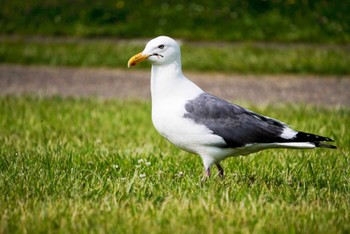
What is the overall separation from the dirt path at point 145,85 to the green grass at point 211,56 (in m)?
0.27

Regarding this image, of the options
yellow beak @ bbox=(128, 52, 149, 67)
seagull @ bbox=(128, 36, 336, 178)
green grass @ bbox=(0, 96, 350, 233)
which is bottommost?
green grass @ bbox=(0, 96, 350, 233)

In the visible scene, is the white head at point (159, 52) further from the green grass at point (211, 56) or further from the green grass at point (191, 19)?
the green grass at point (191, 19)

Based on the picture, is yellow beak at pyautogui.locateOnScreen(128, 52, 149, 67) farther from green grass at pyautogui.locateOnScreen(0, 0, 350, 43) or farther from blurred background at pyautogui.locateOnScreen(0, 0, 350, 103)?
green grass at pyautogui.locateOnScreen(0, 0, 350, 43)

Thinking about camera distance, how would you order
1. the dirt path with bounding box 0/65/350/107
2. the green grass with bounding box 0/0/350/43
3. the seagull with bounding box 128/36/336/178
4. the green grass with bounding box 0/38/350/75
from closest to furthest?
the seagull with bounding box 128/36/336/178, the dirt path with bounding box 0/65/350/107, the green grass with bounding box 0/38/350/75, the green grass with bounding box 0/0/350/43

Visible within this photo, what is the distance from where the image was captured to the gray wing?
12.8ft

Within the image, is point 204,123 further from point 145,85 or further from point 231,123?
point 145,85

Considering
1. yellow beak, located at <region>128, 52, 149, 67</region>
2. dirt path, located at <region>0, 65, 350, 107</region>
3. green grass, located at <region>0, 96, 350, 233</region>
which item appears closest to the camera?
green grass, located at <region>0, 96, 350, 233</region>

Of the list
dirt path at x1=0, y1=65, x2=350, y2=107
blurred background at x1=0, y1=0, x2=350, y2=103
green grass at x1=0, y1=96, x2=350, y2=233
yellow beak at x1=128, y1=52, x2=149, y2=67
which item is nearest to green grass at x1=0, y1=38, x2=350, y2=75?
blurred background at x1=0, y1=0, x2=350, y2=103

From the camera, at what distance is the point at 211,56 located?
35.4ft

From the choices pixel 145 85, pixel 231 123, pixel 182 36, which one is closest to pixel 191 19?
pixel 182 36

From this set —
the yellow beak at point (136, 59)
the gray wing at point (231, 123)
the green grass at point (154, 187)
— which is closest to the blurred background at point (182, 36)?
the green grass at point (154, 187)

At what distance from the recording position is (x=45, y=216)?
10.00 ft

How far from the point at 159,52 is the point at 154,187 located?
3.11 ft

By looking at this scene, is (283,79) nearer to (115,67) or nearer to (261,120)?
(115,67)
